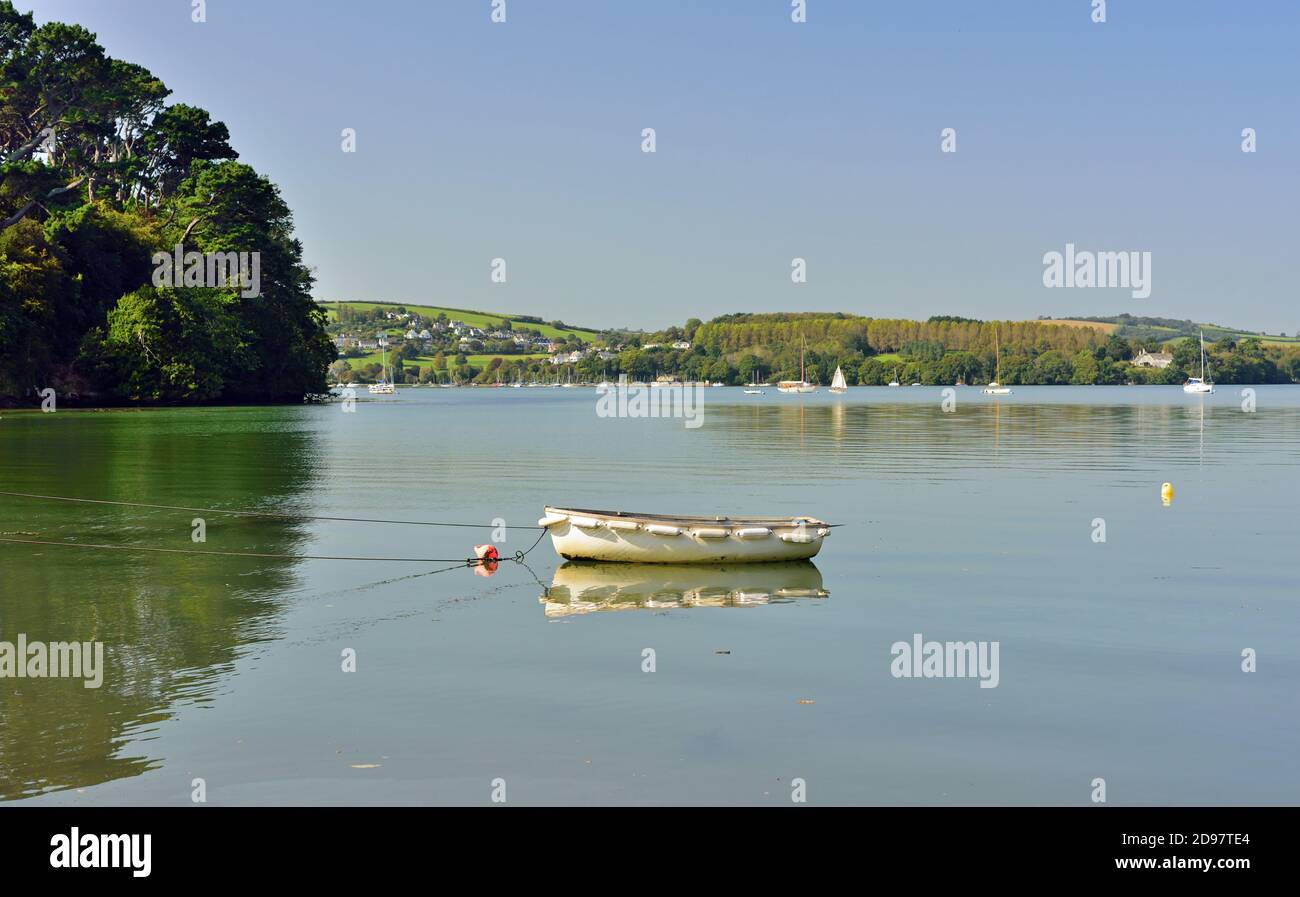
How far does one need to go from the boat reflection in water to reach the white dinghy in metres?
0.27

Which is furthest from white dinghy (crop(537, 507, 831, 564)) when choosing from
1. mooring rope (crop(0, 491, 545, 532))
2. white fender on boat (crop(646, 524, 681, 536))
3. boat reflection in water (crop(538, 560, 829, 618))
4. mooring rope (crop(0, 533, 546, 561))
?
mooring rope (crop(0, 491, 545, 532))

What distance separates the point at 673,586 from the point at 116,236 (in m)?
112

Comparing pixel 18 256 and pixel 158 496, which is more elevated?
pixel 18 256

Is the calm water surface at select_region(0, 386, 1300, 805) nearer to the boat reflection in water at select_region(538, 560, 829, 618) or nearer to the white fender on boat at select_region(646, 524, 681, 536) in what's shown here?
the boat reflection in water at select_region(538, 560, 829, 618)

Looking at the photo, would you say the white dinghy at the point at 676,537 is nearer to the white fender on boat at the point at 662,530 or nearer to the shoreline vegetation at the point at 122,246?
the white fender on boat at the point at 662,530

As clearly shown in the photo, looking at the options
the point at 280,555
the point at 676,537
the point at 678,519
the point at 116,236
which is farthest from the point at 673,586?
the point at 116,236

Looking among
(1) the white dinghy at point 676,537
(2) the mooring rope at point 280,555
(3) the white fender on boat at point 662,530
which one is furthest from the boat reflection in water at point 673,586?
(2) the mooring rope at point 280,555

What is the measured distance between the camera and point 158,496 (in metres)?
45.8

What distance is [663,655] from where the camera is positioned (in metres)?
21.2

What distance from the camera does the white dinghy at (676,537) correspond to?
28938 millimetres

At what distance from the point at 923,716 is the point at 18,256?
106 meters

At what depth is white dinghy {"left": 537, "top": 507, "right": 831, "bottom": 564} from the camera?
28938 millimetres

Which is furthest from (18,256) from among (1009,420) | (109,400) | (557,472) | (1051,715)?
(1051,715)
